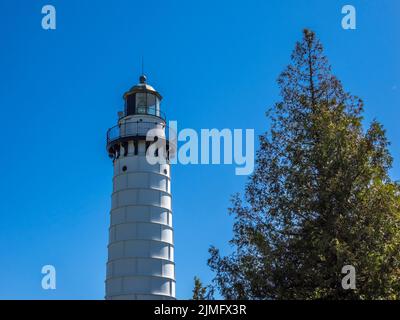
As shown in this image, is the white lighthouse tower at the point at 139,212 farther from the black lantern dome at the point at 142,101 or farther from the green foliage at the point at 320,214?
the green foliage at the point at 320,214

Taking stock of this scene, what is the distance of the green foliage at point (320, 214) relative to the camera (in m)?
15.0

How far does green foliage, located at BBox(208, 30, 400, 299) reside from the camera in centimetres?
1498

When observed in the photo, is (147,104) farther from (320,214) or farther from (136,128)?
(320,214)

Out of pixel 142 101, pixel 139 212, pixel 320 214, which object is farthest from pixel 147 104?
pixel 320 214

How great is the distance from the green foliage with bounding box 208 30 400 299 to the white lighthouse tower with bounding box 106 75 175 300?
1565 centimetres

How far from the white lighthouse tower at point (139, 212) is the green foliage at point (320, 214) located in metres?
15.7

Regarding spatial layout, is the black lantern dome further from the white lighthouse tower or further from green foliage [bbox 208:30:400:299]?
green foliage [bbox 208:30:400:299]

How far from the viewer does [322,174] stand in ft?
53.7

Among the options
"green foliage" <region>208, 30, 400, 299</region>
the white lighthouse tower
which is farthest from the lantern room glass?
"green foliage" <region>208, 30, 400, 299</region>

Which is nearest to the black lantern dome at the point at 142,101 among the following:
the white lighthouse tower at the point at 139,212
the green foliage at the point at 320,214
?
the white lighthouse tower at the point at 139,212

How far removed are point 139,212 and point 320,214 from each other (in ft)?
60.8

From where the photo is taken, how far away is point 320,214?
1622 centimetres

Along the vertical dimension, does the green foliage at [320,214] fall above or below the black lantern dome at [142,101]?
below
